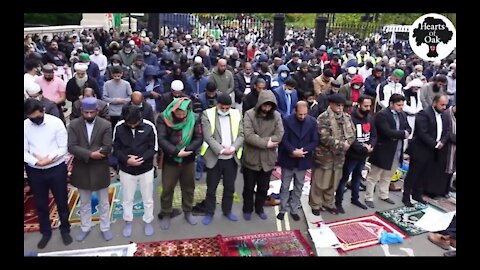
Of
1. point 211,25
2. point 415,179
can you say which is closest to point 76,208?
point 415,179

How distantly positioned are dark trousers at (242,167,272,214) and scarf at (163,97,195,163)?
953mm

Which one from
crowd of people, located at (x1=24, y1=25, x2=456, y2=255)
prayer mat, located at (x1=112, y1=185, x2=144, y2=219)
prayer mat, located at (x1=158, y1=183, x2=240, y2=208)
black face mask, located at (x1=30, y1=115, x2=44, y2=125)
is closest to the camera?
black face mask, located at (x1=30, y1=115, x2=44, y2=125)

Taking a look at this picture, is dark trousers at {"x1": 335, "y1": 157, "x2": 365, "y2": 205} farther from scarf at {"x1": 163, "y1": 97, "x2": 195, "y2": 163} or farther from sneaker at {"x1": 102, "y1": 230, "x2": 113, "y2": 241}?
sneaker at {"x1": 102, "y1": 230, "x2": 113, "y2": 241}

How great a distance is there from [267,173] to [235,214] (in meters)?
0.80

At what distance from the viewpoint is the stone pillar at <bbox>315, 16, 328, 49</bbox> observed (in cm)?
2005

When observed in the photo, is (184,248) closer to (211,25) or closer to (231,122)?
(231,122)

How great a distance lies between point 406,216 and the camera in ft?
19.6

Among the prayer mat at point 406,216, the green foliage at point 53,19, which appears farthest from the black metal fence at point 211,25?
the prayer mat at point 406,216

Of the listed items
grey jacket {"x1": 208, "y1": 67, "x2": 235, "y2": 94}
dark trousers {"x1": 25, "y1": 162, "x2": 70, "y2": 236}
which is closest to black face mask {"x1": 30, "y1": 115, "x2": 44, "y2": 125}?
dark trousers {"x1": 25, "y1": 162, "x2": 70, "y2": 236}

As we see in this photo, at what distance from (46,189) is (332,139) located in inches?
145

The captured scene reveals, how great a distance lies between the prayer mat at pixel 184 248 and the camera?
488 cm

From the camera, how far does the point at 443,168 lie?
6.37 m

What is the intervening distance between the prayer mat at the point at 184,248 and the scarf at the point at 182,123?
3.41 ft
